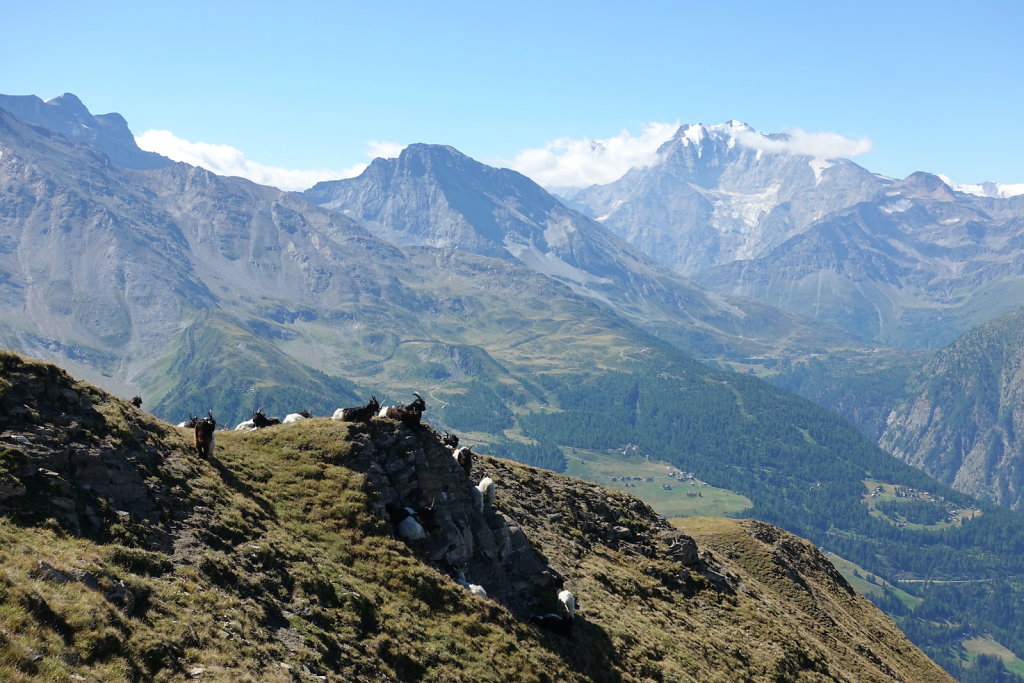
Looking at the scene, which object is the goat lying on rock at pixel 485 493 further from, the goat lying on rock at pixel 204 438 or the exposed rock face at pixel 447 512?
the goat lying on rock at pixel 204 438

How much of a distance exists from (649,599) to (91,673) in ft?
144

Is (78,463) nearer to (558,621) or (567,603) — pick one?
(558,621)

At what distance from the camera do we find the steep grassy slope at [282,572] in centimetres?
2402

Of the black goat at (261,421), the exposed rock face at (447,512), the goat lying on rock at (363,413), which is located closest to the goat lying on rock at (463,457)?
the exposed rock face at (447,512)

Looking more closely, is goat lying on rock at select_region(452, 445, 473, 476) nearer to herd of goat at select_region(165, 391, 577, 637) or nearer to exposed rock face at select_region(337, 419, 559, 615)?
herd of goat at select_region(165, 391, 577, 637)

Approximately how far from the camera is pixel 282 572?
106 feet

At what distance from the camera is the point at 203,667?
24156mm

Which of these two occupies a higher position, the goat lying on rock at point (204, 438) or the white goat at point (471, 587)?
the goat lying on rock at point (204, 438)

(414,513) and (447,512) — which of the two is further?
(447,512)

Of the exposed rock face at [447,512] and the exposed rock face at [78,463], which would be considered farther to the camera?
the exposed rock face at [447,512]

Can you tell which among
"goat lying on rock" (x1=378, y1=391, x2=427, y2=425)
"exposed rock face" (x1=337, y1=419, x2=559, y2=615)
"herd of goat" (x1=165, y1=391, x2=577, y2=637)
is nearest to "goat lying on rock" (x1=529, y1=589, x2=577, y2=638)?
"herd of goat" (x1=165, y1=391, x2=577, y2=637)

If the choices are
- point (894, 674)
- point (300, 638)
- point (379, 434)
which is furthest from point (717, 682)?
point (894, 674)

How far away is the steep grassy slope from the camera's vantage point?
24.0 m

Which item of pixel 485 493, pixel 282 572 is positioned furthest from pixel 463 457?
pixel 282 572
